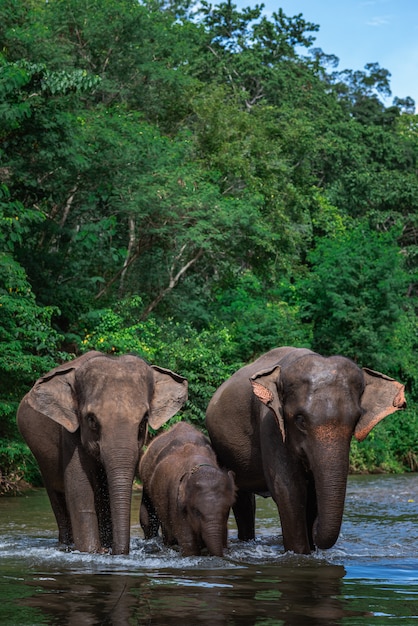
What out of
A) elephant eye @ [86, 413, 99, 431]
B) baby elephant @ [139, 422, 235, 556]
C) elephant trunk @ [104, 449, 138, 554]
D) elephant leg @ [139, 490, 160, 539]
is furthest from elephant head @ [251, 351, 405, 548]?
elephant leg @ [139, 490, 160, 539]

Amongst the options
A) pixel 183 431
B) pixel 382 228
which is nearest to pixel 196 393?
pixel 183 431

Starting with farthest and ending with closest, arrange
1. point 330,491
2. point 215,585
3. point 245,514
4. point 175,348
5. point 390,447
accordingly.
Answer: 1. point 390,447
2. point 175,348
3. point 245,514
4. point 330,491
5. point 215,585

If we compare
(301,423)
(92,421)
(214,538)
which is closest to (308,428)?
(301,423)

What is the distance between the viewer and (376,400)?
31.0ft

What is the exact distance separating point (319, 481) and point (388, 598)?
5.90ft

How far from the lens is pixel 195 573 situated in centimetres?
847

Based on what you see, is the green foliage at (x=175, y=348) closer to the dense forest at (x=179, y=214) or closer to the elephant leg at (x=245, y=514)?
the dense forest at (x=179, y=214)

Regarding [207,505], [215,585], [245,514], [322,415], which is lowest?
[215,585]

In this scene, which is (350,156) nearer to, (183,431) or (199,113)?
(199,113)

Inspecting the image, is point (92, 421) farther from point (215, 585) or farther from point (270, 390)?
point (215, 585)

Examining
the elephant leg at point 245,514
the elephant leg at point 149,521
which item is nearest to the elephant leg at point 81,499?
the elephant leg at point 149,521

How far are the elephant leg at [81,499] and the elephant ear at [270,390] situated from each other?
1744 mm

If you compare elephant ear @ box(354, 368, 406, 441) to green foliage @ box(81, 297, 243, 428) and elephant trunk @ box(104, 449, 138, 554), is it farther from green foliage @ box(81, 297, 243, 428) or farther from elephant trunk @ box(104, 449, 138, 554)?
green foliage @ box(81, 297, 243, 428)

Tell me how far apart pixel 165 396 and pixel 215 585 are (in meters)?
2.70
